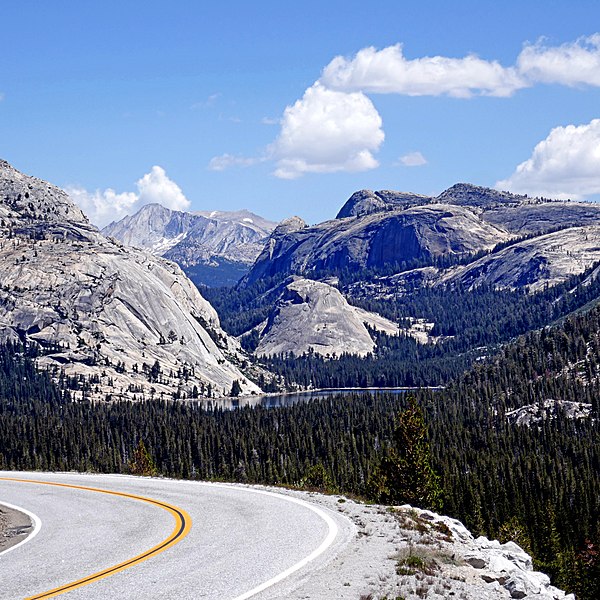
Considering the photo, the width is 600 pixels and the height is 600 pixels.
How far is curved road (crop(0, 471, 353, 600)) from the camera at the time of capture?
2297 centimetres

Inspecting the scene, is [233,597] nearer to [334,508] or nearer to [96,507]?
[334,508]

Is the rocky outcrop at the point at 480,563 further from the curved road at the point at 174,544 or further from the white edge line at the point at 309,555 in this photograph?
the curved road at the point at 174,544

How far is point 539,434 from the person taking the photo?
19438 centimetres

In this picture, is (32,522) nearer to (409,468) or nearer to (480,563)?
(480,563)

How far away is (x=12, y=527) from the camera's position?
34.2 meters

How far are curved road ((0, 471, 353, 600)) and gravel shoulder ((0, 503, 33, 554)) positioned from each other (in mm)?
723

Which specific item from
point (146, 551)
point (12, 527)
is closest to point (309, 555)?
point (146, 551)

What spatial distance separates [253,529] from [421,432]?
44507 millimetres

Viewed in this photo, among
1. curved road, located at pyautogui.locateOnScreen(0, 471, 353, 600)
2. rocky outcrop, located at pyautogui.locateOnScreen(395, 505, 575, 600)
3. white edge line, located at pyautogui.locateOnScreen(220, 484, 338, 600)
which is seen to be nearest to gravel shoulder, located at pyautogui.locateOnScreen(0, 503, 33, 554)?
curved road, located at pyautogui.locateOnScreen(0, 471, 353, 600)

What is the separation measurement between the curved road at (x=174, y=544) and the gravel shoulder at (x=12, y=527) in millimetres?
723

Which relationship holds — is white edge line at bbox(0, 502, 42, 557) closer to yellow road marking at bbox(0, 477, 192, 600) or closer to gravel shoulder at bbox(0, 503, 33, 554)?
gravel shoulder at bbox(0, 503, 33, 554)

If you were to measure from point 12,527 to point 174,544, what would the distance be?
1018cm

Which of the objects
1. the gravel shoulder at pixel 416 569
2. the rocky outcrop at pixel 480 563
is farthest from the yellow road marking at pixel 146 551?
the rocky outcrop at pixel 480 563

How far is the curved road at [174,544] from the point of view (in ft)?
75.4
